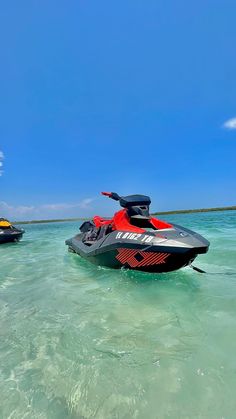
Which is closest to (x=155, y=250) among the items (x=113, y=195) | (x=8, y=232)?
(x=113, y=195)

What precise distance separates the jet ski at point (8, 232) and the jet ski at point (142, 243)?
8590 mm

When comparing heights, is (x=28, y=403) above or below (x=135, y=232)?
below

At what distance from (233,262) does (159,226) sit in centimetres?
235

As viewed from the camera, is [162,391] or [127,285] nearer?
[162,391]

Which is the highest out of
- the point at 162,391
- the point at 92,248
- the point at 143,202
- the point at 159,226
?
the point at 143,202

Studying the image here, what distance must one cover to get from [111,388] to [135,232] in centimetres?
326

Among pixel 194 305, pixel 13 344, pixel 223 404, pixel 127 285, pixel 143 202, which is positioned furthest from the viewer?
pixel 143 202

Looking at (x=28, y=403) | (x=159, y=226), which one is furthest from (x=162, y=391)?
(x=159, y=226)

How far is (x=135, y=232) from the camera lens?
510 centimetres

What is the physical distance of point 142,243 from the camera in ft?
15.6

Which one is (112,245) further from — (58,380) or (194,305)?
(58,380)

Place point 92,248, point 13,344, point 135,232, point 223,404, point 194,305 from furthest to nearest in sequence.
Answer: point 92,248
point 135,232
point 194,305
point 13,344
point 223,404

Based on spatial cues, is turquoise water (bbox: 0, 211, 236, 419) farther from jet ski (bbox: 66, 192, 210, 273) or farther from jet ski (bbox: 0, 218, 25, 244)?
jet ski (bbox: 0, 218, 25, 244)

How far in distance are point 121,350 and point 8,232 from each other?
12.7m
